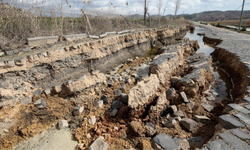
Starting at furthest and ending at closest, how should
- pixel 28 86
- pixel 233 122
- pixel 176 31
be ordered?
pixel 176 31 < pixel 28 86 < pixel 233 122

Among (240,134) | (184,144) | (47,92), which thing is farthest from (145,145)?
(47,92)

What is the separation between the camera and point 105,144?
9.41 ft

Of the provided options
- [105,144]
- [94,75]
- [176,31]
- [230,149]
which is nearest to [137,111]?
[105,144]

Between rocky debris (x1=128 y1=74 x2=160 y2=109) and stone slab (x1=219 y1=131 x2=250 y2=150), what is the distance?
178 cm

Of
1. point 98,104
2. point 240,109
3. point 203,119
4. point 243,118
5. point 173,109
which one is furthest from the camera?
point 98,104

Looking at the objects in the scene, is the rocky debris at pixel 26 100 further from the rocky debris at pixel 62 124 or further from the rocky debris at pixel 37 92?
the rocky debris at pixel 62 124

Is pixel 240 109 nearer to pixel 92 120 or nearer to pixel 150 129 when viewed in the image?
pixel 150 129

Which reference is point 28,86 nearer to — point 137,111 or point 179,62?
point 137,111

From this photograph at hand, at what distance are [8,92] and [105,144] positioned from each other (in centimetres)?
313

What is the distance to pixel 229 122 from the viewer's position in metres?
2.71

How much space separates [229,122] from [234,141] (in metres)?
0.51

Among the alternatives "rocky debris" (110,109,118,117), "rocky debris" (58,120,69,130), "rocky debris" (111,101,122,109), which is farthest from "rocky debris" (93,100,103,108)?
"rocky debris" (58,120,69,130)

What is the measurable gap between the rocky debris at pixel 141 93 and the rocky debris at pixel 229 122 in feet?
5.59

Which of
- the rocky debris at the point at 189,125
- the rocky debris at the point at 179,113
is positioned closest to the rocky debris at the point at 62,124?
the rocky debris at the point at 179,113
